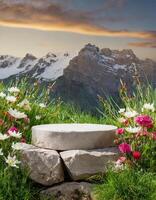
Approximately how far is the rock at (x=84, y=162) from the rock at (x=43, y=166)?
11 cm

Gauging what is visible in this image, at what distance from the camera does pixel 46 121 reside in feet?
27.8

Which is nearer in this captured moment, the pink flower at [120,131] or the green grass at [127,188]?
the green grass at [127,188]

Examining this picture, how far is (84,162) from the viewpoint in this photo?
266 inches

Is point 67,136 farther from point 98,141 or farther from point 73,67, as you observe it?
point 73,67

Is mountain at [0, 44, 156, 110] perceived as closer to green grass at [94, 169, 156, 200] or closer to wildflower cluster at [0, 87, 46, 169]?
wildflower cluster at [0, 87, 46, 169]

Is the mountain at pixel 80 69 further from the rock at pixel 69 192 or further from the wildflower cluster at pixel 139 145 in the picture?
the rock at pixel 69 192

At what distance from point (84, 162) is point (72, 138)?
320mm

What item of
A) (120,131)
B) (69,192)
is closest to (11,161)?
(69,192)

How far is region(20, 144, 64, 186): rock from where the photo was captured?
6723 mm

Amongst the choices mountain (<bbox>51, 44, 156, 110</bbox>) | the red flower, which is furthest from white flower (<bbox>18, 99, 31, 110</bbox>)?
mountain (<bbox>51, 44, 156, 110</bbox>)

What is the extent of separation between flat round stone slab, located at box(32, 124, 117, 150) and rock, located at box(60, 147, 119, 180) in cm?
11

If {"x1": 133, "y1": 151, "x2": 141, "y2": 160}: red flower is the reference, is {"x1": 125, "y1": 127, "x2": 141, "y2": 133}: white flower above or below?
above

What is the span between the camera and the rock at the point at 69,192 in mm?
6672

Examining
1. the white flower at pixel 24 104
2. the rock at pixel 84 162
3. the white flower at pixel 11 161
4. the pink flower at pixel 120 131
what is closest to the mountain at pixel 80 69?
the white flower at pixel 24 104
